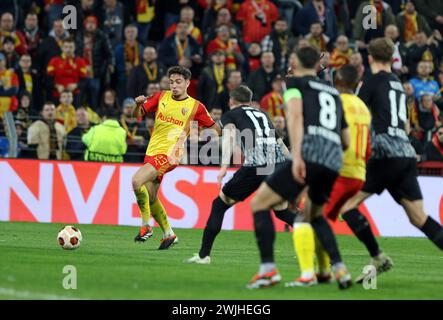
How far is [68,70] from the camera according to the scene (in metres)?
23.1

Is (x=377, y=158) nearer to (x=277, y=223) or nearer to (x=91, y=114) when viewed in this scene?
(x=277, y=223)

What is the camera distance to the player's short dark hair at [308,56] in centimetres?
1032

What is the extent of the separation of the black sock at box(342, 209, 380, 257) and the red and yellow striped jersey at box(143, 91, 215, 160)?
14.2 feet

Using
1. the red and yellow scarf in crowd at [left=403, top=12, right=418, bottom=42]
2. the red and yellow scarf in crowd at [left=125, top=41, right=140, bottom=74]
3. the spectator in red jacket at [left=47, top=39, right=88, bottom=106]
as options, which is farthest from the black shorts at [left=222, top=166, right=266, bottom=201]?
the red and yellow scarf in crowd at [left=403, top=12, right=418, bottom=42]

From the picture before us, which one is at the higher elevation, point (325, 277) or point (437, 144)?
point (325, 277)

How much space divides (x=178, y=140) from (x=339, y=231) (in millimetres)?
6380

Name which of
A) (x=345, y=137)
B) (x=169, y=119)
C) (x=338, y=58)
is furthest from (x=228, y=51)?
(x=345, y=137)

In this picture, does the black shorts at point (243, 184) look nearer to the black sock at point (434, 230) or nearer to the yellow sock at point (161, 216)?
the black sock at point (434, 230)

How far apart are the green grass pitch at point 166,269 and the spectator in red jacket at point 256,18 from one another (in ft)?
24.8

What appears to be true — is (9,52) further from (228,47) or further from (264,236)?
(264,236)

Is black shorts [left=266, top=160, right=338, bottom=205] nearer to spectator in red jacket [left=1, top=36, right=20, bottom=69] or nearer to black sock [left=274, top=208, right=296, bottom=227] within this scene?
black sock [left=274, top=208, right=296, bottom=227]

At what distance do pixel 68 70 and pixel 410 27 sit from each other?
26.1ft

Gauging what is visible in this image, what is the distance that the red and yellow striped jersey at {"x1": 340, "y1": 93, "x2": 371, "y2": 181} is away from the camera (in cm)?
1097

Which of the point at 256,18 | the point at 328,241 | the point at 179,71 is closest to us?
the point at 328,241
